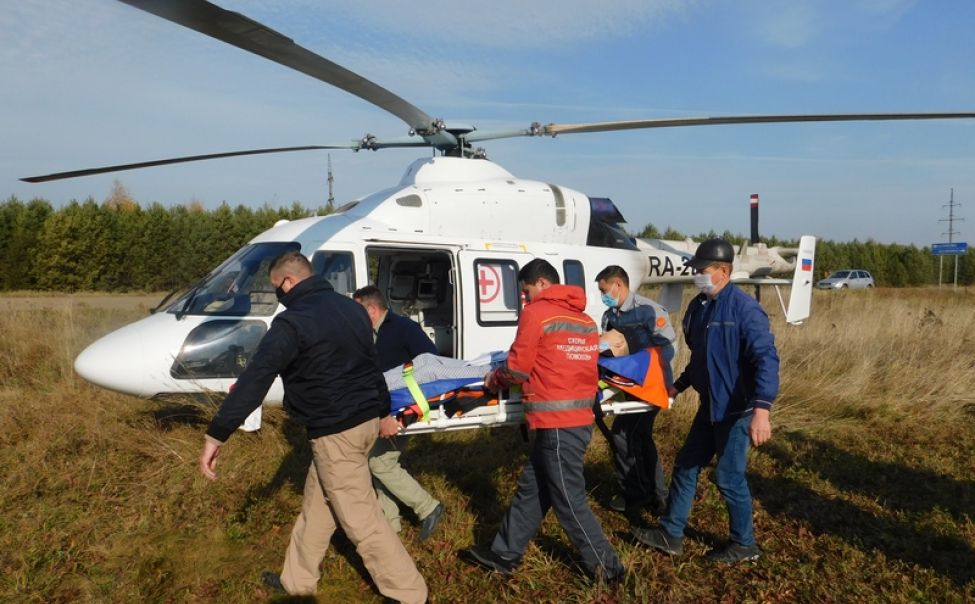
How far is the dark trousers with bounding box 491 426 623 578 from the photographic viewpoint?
139 inches

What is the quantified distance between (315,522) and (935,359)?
30.3ft

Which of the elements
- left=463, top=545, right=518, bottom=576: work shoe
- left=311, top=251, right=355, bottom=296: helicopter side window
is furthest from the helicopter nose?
left=463, top=545, right=518, bottom=576: work shoe

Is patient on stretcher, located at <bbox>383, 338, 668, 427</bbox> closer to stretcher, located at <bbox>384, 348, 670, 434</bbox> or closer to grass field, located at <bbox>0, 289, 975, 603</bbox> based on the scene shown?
stretcher, located at <bbox>384, 348, 670, 434</bbox>

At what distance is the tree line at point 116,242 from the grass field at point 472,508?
60.2 feet

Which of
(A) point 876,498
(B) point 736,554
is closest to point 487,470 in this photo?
(B) point 736,554

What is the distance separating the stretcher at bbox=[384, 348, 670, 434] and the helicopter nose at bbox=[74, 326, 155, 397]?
7.76ft

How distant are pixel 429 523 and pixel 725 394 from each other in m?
1.97

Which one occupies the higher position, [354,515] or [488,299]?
[488,299]

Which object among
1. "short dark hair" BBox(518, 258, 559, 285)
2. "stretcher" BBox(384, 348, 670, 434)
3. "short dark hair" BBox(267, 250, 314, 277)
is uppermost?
"short dark hair" BBox(267, 250, 314, 277)

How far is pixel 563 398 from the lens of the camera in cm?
354

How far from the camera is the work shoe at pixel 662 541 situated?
13.3 feet

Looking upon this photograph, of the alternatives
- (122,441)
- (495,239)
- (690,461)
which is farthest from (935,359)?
(122,441)

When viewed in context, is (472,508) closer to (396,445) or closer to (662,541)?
(396,445)

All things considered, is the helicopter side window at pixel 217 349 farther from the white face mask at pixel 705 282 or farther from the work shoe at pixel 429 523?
the white face mask at pixel 705 282
